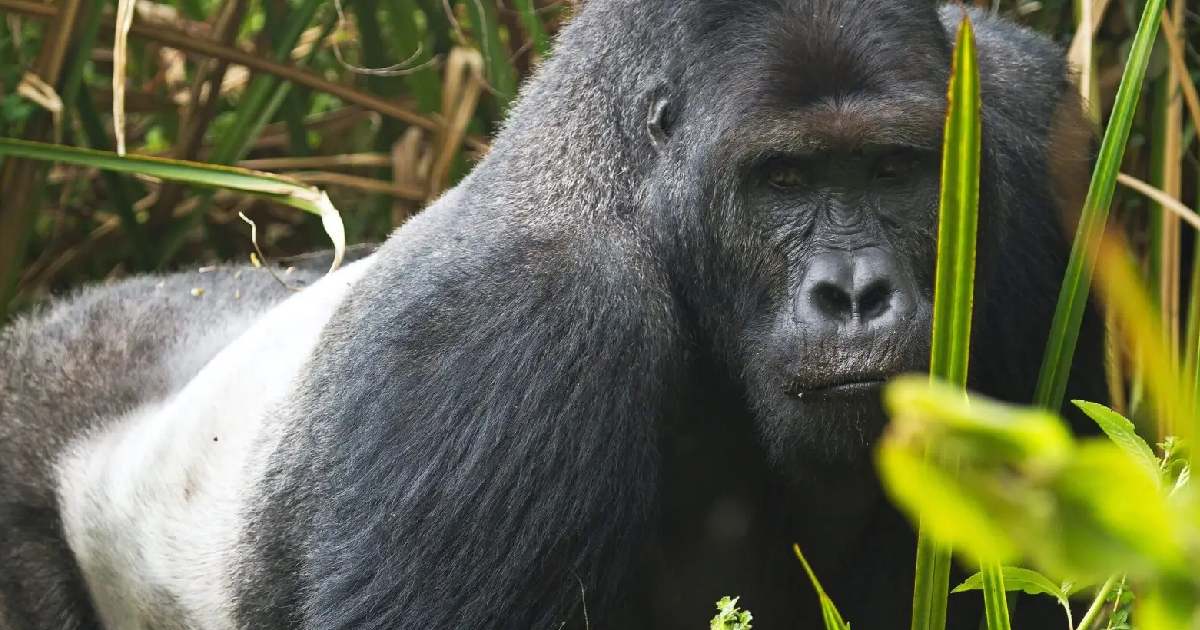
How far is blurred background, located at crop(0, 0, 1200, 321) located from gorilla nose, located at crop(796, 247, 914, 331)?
1.55 metres

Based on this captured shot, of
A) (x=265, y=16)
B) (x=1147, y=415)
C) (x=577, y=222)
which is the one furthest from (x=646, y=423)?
(x=265, y=16)

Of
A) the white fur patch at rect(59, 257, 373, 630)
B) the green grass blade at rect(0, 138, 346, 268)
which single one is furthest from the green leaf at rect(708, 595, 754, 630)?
the white fur patch at rect(59, 257, 373, 630)

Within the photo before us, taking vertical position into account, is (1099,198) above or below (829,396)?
above

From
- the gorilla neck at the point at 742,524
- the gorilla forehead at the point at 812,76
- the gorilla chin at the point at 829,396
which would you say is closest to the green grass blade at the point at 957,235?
the gorilla chin at the point at 829,396

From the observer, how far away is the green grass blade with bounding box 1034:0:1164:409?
6.36ft

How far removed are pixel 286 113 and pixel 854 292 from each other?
3.20 meters

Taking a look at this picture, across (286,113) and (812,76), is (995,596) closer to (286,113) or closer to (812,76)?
(812,76)

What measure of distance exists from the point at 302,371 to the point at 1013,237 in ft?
4.95

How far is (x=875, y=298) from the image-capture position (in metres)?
2.21

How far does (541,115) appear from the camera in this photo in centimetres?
280

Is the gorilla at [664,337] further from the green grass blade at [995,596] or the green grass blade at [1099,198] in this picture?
the green grass blade at [995,596]

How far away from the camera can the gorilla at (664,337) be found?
2.40m

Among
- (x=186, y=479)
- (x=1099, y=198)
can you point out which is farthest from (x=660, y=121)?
(x=186, y=479)

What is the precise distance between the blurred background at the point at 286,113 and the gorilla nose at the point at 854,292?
61.2 inches
